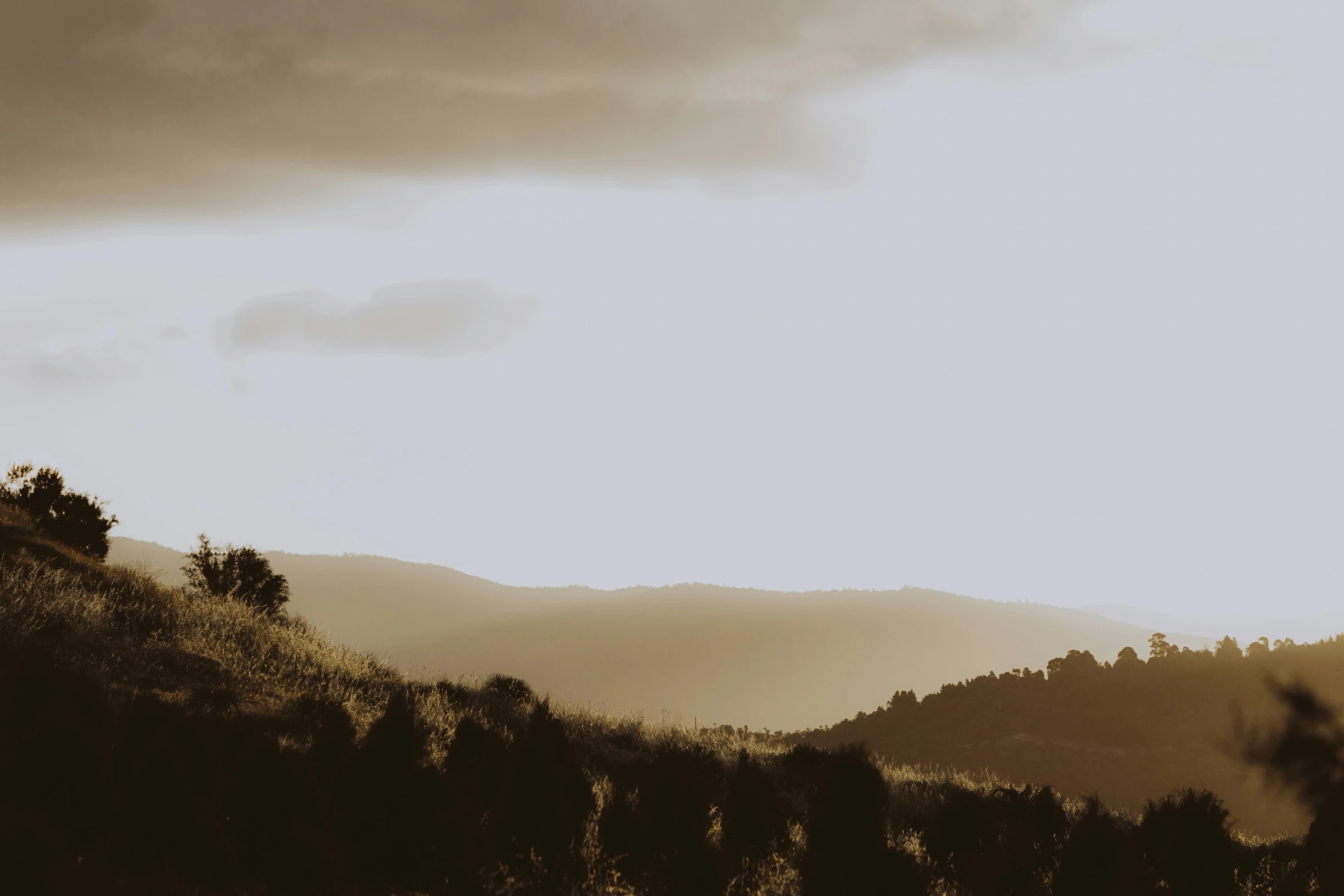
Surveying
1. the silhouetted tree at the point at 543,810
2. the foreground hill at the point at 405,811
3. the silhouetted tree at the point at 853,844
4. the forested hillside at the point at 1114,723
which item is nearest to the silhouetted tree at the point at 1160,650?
the forested hillside at the point at 1114,723

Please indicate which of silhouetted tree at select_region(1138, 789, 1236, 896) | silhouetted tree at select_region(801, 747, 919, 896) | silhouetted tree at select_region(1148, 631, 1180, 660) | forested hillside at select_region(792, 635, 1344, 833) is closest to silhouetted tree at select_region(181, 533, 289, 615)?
silhouetted tree at select_region(801, 747, 919, 896)

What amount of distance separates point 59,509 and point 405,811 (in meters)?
23.0

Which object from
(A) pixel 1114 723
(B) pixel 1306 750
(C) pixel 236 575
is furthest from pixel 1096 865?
(A) pixel 1114 723

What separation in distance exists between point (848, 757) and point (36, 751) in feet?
32.0

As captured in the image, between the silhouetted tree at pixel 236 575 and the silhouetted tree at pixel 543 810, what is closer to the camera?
the silhouetted tree at pixel 543 810

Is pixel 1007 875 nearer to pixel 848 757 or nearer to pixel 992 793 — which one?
pixel 848 757

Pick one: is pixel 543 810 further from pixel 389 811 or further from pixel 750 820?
pixel 750 820

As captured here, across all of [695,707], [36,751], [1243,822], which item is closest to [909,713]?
[1243,822]

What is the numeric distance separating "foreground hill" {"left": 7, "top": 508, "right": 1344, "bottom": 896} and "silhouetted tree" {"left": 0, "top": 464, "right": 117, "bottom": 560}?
7.77m

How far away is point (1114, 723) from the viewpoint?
58.3 metres

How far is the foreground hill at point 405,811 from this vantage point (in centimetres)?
996

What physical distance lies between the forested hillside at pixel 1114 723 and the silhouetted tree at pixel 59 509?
38.8 metres

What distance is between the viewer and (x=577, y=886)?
10.9m

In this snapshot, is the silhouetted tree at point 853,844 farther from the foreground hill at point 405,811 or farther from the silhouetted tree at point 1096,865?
the silhouetted tree at point 1096,865
